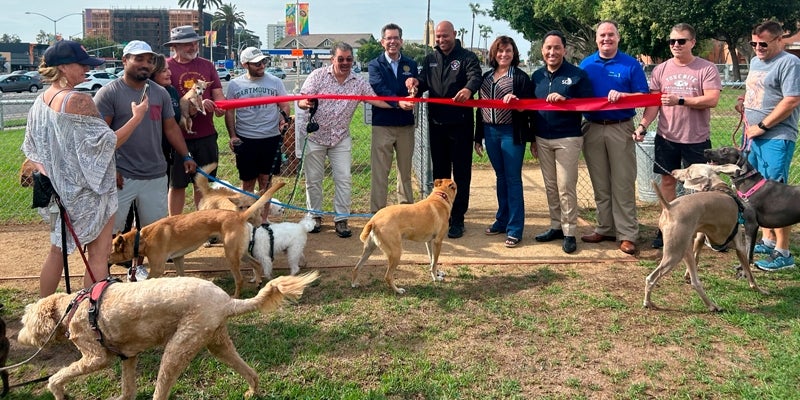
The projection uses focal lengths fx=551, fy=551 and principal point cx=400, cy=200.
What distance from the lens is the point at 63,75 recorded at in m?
3.44

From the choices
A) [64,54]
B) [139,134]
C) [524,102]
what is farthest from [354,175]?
[64,54]

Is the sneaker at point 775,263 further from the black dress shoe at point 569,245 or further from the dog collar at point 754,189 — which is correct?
the black dress shoe at point 569,245

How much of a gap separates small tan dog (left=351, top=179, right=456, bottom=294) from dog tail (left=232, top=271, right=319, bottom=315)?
169cm

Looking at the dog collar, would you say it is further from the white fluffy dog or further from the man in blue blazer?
the white fluffy dog

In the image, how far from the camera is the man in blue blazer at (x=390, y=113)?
6.12m

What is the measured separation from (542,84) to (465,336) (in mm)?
2978

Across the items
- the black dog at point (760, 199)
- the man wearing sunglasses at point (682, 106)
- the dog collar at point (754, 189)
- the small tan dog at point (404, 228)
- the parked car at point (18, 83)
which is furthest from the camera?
the parked car at point (18, 83)

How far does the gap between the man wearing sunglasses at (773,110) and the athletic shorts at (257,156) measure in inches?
188

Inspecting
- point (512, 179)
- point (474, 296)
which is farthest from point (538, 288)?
point (512, 179)

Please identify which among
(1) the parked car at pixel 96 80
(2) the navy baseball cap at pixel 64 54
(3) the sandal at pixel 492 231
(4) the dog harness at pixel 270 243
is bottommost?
(3) the sandal at pixel 492 231

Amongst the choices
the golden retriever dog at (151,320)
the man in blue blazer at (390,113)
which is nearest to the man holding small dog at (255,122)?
the man in blue blazer at (390,113)

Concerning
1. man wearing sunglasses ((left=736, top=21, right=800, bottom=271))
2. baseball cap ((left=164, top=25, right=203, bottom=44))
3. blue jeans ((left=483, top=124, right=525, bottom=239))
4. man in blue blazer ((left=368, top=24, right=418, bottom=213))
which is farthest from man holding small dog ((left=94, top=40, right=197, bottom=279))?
man wearing sunglasses ((left=736, top=21, right=800, bottom=271))

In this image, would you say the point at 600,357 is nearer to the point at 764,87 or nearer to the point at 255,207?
the point at 255,207

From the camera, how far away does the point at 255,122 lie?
5.99m
